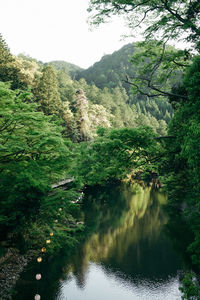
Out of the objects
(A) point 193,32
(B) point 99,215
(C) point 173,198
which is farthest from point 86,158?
(B) point 99,215

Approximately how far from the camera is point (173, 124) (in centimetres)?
794

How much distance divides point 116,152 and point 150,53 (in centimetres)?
427

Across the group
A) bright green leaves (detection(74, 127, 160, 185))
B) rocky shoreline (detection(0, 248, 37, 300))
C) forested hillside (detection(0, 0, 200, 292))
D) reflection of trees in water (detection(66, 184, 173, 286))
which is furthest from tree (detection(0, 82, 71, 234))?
reflection of trees in water (detection(66, 184, 173, 286))

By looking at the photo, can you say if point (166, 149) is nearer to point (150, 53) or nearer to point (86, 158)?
point (86, 158)

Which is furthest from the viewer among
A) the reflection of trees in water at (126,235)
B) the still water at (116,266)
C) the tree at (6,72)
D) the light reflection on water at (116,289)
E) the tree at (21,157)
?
the tree at (6,72)

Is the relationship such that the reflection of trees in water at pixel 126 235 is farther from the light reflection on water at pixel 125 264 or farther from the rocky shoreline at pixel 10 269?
the rocky shoreline at pixel 10 269

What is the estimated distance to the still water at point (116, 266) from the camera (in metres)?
11.4

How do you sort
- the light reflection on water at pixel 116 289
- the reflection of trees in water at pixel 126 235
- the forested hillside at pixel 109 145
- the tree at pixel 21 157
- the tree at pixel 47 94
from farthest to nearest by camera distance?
the tree at pixel 47 94, the reflection of trees in water at pixel 126 235, the light reflection on water at pixel 116 289, the tree at pixel 21 157, the forested hillside at pixel 109 145

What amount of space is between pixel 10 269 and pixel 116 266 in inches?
235

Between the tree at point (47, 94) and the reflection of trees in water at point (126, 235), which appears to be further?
the tree at point (47, 94)

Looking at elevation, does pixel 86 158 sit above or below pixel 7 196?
above

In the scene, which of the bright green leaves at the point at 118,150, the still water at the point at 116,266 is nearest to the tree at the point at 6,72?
the still water at the point at 116,266

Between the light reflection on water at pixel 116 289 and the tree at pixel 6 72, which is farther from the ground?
the tree at pixel 6 72

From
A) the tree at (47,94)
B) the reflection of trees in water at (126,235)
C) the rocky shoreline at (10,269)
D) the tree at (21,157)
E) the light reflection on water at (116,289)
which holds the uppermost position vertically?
the tree at (47,94)
